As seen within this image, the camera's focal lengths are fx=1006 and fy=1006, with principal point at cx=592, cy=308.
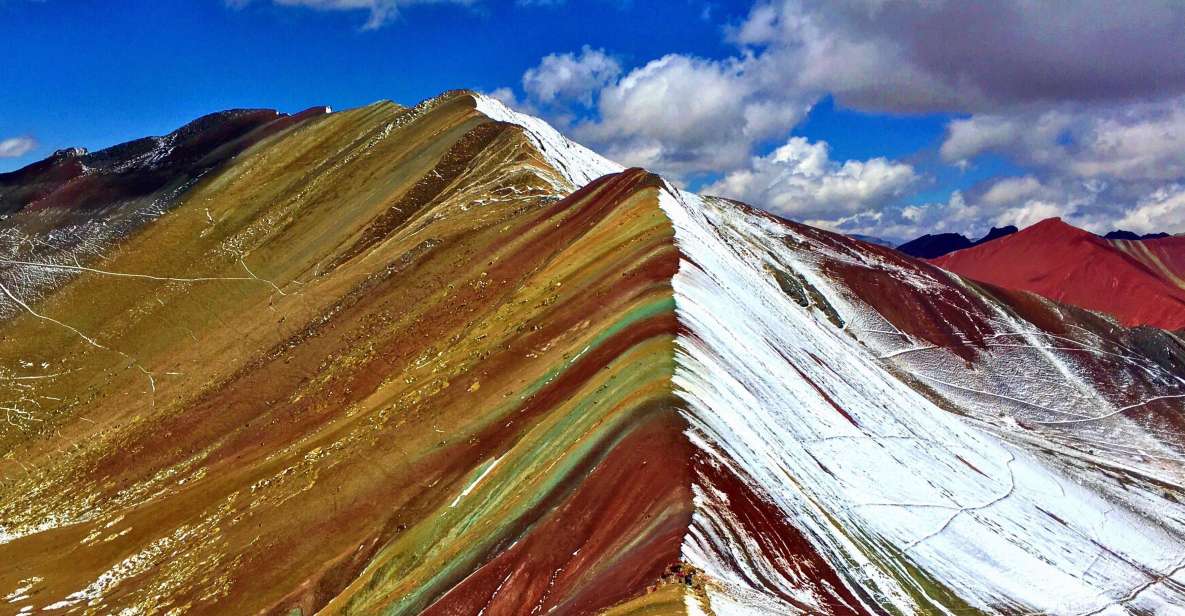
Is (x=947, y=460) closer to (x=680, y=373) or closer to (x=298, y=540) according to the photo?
(x=680, y=373)

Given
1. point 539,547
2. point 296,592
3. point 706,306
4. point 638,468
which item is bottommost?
point 296,592

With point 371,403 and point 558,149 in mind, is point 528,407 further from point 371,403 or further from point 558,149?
point 558,149

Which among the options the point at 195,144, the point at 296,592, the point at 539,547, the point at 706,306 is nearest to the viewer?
the point at 539,547

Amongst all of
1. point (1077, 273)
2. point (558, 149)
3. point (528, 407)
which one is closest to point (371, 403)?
point (528, 407)

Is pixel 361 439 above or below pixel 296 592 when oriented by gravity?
above

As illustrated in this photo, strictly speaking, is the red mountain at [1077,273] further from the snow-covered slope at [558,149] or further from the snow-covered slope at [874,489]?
the snow-covered slope at [874,489]

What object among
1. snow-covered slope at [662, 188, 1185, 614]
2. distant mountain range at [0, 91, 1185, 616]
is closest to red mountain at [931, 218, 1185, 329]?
distant mountain range at [0, 91, 1185, 616]

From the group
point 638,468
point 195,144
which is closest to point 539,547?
point 638,468
